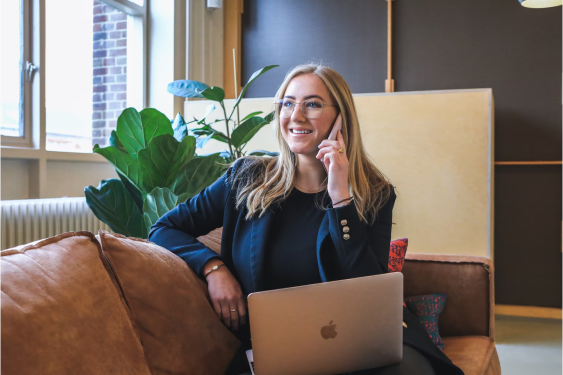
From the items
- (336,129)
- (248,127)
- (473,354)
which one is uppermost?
(248,127)

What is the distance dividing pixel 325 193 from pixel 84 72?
8.68ft

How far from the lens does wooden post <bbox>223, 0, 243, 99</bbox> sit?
4430mm

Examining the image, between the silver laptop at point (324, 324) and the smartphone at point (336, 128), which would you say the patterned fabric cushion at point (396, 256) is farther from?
the silver laptop at point (324, 324)

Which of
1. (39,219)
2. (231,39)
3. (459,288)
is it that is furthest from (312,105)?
(231,39)

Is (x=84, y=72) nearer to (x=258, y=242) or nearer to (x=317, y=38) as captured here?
(x=317, y=38)

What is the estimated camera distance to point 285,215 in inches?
60.7

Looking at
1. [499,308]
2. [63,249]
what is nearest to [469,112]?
[499,308]

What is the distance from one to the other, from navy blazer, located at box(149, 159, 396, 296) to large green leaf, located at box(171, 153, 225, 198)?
27.3 inches

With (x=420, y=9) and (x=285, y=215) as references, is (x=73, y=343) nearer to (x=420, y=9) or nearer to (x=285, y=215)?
(x=285, y=215)

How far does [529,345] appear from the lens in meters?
3.10

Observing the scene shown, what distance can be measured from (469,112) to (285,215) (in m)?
1.89

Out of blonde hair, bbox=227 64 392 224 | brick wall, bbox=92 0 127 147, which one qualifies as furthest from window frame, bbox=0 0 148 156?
A: blonde hair, bbox=227 64 392 224

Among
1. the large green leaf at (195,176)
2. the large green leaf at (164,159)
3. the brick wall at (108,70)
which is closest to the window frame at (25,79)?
the brick wall at (108,70)

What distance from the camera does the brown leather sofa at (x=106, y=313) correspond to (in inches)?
32.9
